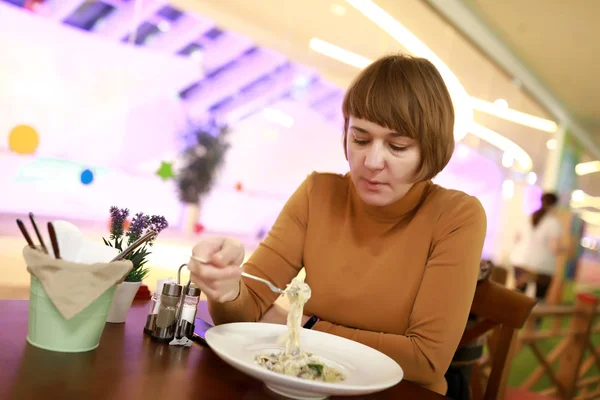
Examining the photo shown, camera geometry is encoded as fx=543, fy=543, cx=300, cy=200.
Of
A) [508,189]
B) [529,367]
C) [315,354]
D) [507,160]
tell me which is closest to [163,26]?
[315,354]

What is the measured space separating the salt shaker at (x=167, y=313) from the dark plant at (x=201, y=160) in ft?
9.42

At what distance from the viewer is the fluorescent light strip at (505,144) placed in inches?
266

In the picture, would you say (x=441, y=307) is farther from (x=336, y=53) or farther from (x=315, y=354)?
(x=336, y=53)

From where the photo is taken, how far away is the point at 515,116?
7477 millimetres

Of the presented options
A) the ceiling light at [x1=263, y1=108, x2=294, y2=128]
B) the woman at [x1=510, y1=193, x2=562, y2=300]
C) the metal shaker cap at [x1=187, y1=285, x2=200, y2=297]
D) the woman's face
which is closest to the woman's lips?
the woman's face

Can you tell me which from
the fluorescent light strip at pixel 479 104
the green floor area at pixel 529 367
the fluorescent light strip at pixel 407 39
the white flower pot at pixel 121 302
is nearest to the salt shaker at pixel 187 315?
the white flower pot at pixel 121 302

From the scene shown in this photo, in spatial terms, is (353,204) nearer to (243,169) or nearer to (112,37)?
(112,37)

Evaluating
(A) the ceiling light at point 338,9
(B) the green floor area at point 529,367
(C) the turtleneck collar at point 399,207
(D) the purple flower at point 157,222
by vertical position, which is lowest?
(B) the green floor area at point 529,367

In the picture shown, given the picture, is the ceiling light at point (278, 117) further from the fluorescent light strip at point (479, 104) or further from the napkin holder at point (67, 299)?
the napkin holder at point (67, 299)

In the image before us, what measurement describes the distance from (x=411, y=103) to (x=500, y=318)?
68 cm

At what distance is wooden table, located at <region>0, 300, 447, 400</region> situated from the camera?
68 cm

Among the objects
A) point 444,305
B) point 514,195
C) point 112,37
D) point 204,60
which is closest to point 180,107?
point 204,60

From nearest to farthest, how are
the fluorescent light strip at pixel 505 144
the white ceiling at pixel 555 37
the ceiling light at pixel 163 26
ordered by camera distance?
1. the ceiling light at pixel 163 26
2. the white ceiling at pixel 555 37
3. the fluorescent light strip at pixel 505 144

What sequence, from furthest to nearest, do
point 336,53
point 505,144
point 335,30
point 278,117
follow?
1. point 505,144
2. point 336,53
3. point 335,30
4. point 278,117
